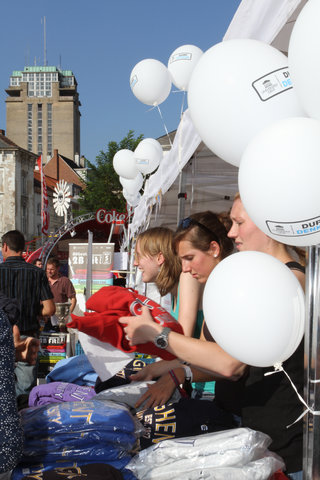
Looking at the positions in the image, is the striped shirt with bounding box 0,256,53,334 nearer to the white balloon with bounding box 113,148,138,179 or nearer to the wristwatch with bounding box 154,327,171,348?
the wristwatch with bounding box 154,327,171,348

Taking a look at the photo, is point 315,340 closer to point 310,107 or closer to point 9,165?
point 310,107

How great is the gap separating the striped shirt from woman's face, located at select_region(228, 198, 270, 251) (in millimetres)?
3494

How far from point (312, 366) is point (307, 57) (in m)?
0.86

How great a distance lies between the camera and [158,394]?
6.91ft

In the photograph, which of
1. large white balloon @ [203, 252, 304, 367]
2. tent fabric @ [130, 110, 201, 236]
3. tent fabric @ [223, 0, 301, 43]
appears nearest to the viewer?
large white balloon @ [203, 252, 304, 367]

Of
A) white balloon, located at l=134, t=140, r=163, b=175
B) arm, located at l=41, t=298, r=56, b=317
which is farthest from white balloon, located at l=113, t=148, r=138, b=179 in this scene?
arm, located at l=41, t=298, r=56, b=317

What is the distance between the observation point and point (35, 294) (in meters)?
4.91

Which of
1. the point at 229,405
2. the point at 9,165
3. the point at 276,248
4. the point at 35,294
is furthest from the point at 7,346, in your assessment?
the point at 9,165

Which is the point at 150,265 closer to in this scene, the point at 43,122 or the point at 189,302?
the point at 189,302

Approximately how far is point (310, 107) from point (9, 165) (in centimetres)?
4408

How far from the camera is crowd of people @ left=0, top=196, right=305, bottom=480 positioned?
1.65 m

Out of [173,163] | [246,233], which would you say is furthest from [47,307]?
[246,233]

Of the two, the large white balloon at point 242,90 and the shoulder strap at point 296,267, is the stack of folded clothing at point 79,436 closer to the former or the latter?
the shoulder strap at point 296,267

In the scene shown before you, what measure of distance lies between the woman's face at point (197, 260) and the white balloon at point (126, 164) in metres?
5.74
